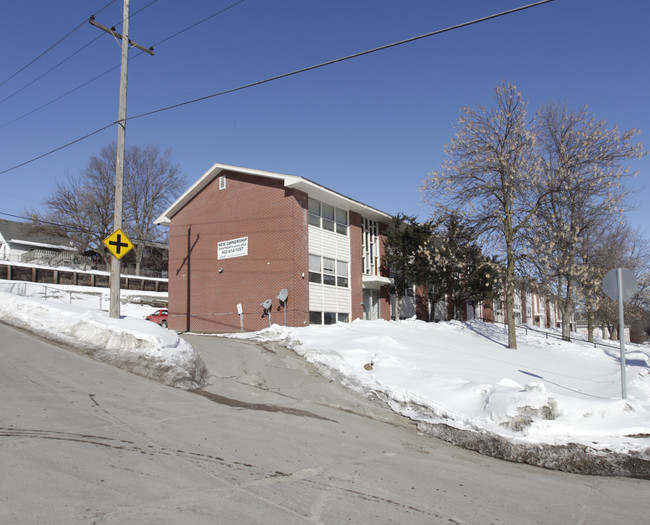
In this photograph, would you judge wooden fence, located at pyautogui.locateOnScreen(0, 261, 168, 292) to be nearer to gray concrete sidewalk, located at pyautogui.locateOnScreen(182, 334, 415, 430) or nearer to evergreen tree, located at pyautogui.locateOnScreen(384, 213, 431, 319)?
evergreen tree, located at pyautogui.locateOnScreen(384, 213, 431, 319)

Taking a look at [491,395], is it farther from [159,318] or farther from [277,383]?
[159,318]

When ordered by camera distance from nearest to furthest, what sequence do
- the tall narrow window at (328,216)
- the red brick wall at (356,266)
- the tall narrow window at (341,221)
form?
the tall narrow window at (328,216) → the tall narrow window at (341,221) → the red brick wall at (356,266)

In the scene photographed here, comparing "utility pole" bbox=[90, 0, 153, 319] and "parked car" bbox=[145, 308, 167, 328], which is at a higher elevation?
"utility pole" bbox=[90, 0, 153, 319]

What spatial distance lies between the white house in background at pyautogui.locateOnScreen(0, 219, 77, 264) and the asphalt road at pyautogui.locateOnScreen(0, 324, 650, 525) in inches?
1872

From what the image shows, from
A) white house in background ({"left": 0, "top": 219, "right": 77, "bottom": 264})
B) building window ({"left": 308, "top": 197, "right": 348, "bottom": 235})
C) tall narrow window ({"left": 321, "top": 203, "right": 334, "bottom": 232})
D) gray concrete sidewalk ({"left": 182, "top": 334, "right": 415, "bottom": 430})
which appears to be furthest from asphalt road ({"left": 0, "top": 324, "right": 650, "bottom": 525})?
white house in background ({"left": 0, "top": 219, "right": 77, "bottom": 264})

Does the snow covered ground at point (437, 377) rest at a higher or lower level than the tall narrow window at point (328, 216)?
lower

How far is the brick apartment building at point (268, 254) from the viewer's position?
21.7 metres

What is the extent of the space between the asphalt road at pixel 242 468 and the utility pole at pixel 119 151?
13.8 feet

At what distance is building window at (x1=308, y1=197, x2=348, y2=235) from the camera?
23312 millimetres

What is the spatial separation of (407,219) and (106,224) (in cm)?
3524

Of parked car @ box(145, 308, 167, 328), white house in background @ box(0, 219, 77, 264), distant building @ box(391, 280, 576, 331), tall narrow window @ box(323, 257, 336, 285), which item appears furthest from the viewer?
white house in background @ box(0, 219, 77, 264)

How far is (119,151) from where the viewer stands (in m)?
14.5

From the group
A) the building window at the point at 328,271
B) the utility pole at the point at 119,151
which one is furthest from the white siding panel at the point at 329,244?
the utility pole at the point at 119,151

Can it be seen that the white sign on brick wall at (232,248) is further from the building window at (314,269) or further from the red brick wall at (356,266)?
the red brick wall at (356,266)
